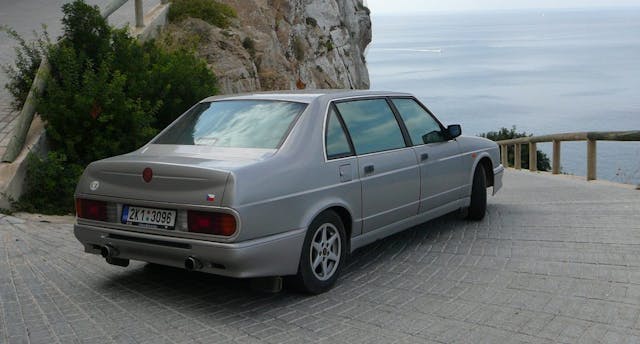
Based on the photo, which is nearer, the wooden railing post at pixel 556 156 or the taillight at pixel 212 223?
the taillight at pixel 212 223

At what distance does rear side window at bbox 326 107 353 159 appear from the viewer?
620cm

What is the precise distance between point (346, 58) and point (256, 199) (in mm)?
32715

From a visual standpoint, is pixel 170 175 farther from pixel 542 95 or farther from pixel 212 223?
pixel 542 95

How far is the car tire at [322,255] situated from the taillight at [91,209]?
5.15 feet

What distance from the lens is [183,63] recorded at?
38.2ft

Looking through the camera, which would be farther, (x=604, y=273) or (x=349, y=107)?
(x=349, y=107)

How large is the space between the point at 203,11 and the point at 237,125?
11.4m

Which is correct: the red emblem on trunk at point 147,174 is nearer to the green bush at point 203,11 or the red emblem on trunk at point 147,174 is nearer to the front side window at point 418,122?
the front side window at point 418,122

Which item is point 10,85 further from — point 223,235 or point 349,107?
point 223,235

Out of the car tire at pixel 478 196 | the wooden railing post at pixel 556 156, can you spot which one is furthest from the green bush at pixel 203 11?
the car tire at pixel 478 196

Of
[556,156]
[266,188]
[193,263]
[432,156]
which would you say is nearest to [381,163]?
[432,156]

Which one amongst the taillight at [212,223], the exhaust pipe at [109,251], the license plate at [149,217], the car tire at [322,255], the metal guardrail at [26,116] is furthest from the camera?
the metal guardrail at [26,116]

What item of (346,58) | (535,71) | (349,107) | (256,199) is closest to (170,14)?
(349,107)

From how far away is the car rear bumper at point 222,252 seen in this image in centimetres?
519
